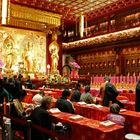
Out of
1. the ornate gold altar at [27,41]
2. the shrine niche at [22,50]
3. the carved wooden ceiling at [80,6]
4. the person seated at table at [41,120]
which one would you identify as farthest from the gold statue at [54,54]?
the person seated at table at [41,120]

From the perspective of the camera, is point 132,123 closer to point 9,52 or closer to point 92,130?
point 92,130

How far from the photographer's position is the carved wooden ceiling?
12791 millimetres

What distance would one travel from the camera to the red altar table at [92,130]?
303cm

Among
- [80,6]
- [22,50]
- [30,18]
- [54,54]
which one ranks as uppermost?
[80,6]

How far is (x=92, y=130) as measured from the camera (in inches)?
125

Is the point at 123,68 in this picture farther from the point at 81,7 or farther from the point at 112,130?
the point at 112,130

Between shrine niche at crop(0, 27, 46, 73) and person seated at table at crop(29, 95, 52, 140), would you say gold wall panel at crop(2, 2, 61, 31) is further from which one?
person seated at table at crop(29, 95, 52, 140)

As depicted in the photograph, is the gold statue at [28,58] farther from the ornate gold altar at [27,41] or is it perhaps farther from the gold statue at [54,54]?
the gold statue at [54,54]

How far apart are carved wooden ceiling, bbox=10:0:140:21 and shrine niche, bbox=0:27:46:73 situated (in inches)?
86.0

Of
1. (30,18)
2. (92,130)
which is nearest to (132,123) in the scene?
(92,130)

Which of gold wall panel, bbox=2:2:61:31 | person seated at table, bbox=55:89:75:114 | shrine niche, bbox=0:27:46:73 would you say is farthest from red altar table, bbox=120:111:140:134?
shrine niche, bbox=0:27:46:73

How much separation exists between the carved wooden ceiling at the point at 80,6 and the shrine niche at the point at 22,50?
2184 mm

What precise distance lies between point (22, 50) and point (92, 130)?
11955 millimetres

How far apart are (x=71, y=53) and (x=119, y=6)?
5616mm
